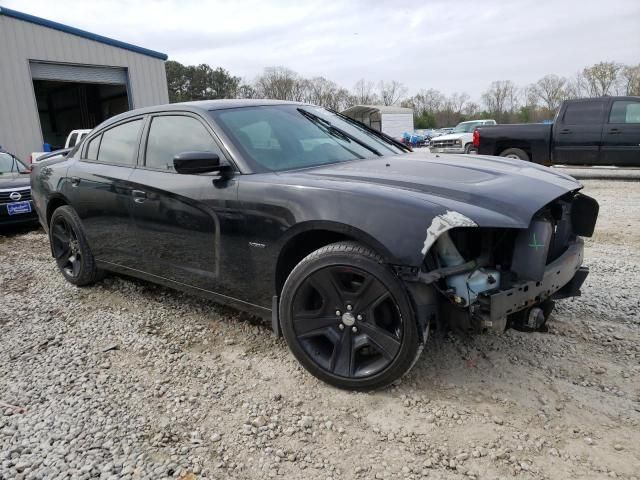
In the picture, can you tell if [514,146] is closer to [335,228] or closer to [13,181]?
[335,228]

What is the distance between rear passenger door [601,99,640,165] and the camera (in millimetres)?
9789

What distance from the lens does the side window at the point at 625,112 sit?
386 inches

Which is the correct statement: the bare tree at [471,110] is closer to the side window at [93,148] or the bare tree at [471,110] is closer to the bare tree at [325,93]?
the bare tree at [325,93]

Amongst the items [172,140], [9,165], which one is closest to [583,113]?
[172,140]

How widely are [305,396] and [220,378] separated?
0.54 metres

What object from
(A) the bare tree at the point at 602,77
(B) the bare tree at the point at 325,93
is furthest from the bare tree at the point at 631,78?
(B) the bare tree at the point at 325,93

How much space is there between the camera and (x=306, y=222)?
2.51 m

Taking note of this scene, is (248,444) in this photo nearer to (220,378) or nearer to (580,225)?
(220,378)

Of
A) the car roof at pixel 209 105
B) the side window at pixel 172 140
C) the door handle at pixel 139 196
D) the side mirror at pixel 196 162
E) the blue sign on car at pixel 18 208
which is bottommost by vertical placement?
the blue sign on car at pixel 18 208

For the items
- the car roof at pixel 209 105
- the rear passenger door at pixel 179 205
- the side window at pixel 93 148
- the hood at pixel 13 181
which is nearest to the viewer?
the rear passenger door at pixel 179 205

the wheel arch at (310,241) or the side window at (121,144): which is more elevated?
the side window at (121,144)

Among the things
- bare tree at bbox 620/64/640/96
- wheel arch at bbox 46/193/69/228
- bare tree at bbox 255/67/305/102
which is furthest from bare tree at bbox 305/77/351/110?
wheel arch at bbox 46/193/69/228

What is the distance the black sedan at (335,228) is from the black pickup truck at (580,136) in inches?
316

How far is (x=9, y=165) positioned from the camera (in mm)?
8367
